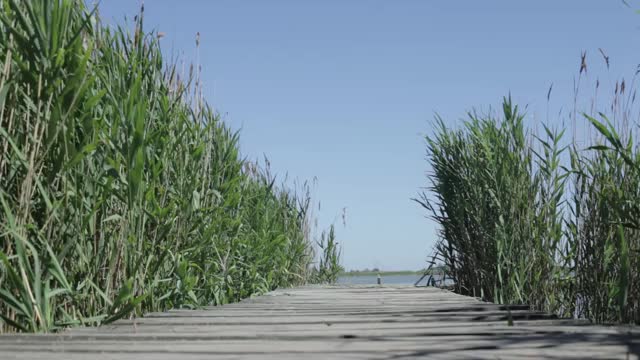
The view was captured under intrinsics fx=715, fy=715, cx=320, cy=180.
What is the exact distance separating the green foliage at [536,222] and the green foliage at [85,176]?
192 cm

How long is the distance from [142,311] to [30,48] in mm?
1369

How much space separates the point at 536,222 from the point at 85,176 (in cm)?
288

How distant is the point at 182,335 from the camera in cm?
233

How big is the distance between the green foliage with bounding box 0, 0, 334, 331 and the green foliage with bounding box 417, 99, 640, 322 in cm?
192

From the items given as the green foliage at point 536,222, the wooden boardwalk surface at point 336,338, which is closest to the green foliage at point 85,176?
the wooden boardwalk surface at point 336,338

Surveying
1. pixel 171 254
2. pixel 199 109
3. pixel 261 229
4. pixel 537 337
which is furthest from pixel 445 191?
pixel 537 337

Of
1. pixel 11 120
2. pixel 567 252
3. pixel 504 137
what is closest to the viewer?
pixel 11 120

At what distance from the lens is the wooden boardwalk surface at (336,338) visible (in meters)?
1.94

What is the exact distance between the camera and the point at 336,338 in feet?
7.37

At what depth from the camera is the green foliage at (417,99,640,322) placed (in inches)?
148

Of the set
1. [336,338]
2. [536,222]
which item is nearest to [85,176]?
[336,338]

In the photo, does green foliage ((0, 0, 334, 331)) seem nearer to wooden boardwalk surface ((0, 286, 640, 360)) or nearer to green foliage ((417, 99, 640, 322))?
wooden boardwalk surface ((0, 286, 640, 360))

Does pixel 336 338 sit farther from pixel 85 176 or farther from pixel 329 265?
pixel 329 265

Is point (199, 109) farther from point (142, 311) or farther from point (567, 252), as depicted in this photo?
point (567, 252)
